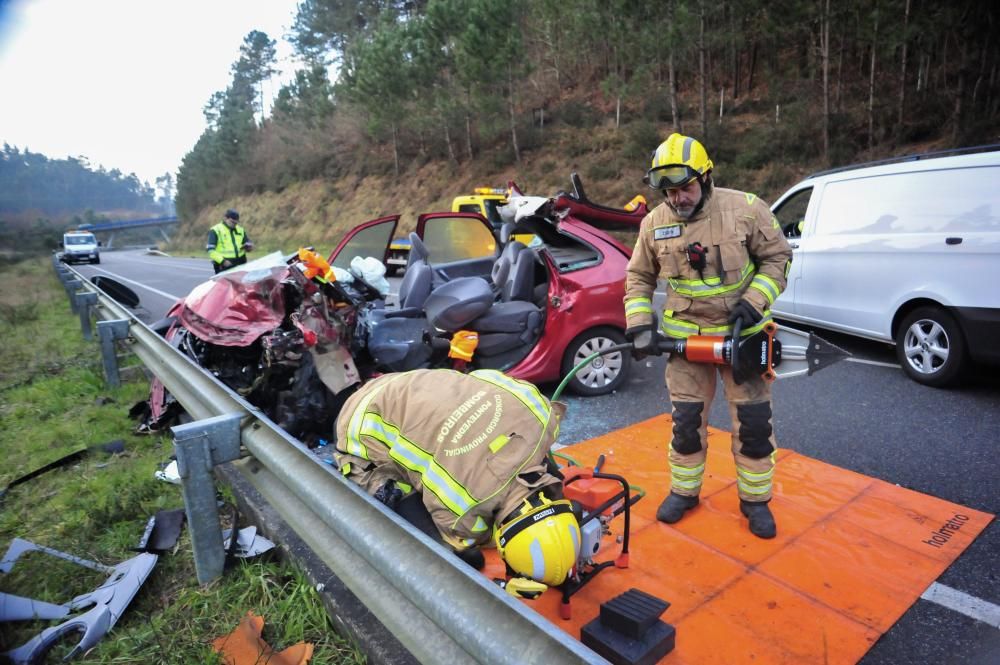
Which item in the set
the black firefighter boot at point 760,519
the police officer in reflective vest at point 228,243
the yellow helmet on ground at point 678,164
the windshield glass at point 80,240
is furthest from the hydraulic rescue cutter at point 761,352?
the windshield glass at point 80,240

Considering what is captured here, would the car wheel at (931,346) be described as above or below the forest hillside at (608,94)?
below

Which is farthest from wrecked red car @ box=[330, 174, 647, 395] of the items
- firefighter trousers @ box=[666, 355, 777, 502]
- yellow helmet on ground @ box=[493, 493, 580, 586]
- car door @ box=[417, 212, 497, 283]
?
yellow helmet on ground @ box=[493, 493, 580, 586]

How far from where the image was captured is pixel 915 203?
16.7 feet

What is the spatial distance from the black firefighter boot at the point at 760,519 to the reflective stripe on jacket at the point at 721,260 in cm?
89

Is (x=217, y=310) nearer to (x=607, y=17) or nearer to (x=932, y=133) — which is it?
(x=932, y=133)

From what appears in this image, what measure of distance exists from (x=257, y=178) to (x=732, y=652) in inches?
2287

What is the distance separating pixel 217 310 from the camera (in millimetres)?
4227

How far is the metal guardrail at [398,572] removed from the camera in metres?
1.15

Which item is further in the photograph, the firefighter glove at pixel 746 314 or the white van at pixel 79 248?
the white van at pixel 79 248

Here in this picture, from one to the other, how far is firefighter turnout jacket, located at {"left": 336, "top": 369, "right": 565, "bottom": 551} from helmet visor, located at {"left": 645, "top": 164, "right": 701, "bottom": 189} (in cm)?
131

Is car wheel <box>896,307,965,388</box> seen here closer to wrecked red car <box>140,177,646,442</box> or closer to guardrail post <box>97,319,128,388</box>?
wrecked red car <box>140,177,646,442</box>

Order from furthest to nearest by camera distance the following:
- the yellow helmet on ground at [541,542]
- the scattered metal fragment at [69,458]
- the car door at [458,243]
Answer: the car door at [458,243]
the scattered metal fragment at [69,458]
the yellow helmet on ground at [541,542]

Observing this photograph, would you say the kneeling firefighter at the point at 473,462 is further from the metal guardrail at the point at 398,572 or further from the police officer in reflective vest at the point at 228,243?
the police officer in reflective vest at the point at 228,243

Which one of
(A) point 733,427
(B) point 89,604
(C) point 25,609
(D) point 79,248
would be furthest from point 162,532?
(D) point 79,248
